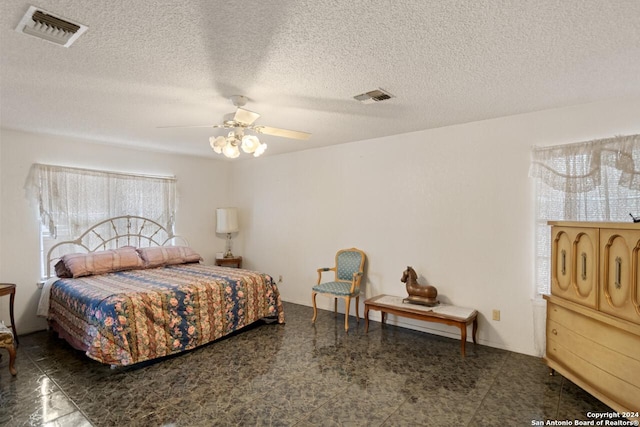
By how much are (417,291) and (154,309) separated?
2.71 metres

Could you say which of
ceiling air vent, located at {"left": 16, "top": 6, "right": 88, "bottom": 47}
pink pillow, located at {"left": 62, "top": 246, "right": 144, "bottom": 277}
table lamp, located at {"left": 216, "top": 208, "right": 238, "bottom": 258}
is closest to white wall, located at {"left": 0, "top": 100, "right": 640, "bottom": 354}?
table lamp, located at {"left": 216, "top": 208, "right": 238, "bottom": 258}

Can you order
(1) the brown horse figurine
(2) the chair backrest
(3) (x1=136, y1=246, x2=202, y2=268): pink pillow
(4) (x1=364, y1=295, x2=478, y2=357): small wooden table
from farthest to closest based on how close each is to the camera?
(3) (x1=136, y1=246, x2=202, y2=268): pink pillow
(2) the chair backrest
(1) the brown horse figurine
(4) (x1=364, y1=295, x2=478, y2=357): small wooden table

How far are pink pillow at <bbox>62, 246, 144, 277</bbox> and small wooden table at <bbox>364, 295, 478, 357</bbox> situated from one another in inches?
122

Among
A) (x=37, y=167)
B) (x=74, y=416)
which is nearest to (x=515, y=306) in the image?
(x=74, y=416)

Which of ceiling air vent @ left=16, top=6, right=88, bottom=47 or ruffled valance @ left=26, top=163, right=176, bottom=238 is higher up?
ceiling air vent @ left=16, top=6, right=88, bottom=47

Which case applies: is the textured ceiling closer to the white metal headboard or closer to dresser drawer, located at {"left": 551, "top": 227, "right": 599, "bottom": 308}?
dresser drawer, located at {"left": 551, "top": 227, "right": 599, "bottom": 308}

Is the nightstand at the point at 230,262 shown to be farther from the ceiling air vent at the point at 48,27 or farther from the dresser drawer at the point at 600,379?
the dresser drawer at the point at 600,379

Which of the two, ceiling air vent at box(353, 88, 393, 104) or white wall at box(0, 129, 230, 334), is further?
white wall at box(0, 129, 230, 334)

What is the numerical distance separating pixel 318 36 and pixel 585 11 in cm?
134

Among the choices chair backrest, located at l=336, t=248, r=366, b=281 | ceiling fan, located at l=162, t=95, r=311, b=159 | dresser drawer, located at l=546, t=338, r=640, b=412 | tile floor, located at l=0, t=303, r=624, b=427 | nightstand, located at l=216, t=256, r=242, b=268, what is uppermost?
ceiling fan, located at l=162, t=95, r=311, b=159

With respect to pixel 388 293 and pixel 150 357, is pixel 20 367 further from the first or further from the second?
pixel 388 293

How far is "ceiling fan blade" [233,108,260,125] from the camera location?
281 cm

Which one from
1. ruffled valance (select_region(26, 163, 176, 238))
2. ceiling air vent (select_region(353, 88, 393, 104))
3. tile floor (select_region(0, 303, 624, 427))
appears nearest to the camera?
tile floor (select_region(0, 303, 624, 427))

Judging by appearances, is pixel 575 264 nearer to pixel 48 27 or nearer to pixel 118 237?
pixel 48 27
